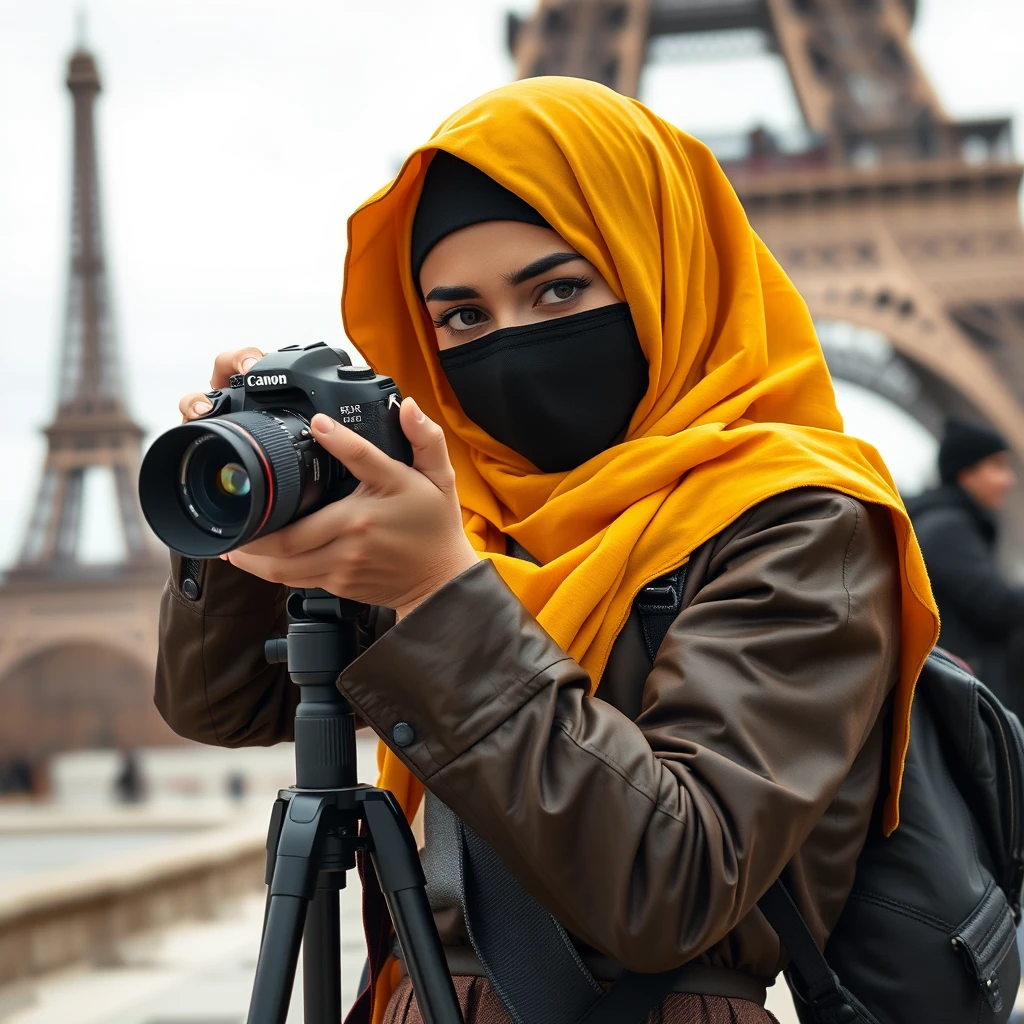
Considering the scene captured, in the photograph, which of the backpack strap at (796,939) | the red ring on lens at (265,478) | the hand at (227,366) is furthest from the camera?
the hand at (227,366)

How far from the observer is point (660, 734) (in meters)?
1.14

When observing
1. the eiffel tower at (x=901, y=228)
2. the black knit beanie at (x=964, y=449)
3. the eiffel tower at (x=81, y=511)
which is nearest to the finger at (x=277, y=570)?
the black knit beanie at (x=964, y=449)

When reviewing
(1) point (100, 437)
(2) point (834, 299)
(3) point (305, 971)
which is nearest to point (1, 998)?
(3) point (305, 971)

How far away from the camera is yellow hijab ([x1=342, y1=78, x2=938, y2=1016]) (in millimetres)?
1294

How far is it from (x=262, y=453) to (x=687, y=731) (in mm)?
436

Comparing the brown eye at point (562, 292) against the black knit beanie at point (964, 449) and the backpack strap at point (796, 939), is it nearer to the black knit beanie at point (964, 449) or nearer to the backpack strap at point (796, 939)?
the backpack strap at point (796, 939)

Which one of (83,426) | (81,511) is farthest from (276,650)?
(81,511)

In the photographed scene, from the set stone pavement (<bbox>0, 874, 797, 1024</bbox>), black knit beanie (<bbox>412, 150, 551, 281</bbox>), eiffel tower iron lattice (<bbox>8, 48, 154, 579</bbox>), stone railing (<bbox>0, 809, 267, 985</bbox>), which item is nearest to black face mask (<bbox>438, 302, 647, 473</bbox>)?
black knit beanie (<bbox>412, 150, 551, 281</bbox>)

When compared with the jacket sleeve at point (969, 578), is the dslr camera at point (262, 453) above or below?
above

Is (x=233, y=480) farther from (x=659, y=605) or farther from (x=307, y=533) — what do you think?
(x=659, y=605)

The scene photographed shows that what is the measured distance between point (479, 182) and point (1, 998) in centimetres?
386

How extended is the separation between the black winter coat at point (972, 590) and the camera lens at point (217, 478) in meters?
3.08

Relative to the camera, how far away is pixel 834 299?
20.6 metres

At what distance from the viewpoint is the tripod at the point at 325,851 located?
3.83ft
